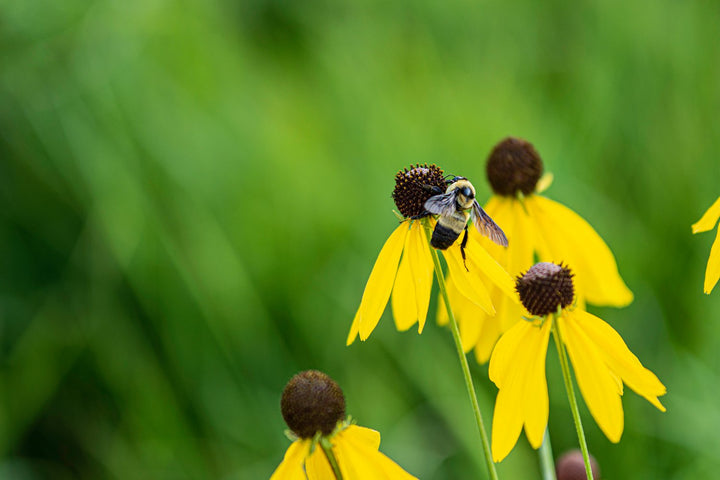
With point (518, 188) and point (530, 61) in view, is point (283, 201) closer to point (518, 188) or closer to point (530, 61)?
point (530, 61)

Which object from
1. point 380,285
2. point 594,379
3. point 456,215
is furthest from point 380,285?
point 594,379

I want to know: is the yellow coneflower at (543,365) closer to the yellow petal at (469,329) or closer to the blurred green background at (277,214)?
the yellow petal at (469,329)

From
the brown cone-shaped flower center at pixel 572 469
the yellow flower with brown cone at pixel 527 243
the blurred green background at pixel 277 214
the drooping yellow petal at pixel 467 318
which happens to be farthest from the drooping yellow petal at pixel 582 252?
the blurred green background at pixel 277 214

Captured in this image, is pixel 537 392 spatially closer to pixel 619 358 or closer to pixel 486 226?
pixel 619 358

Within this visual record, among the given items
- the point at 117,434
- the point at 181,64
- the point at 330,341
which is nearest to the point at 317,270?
the point at 330,341

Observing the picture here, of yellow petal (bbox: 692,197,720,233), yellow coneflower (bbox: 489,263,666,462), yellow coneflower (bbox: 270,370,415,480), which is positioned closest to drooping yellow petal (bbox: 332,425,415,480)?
yellow coneflower (bbox: 270,370,415,480)

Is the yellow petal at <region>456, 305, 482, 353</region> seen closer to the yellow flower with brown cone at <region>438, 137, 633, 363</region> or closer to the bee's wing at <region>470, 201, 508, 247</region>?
A: the yellow flower with brown cone at <region>438, 137, 633, 363</region>
